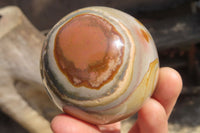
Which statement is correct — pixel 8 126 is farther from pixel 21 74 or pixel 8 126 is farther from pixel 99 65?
pixel 99 65

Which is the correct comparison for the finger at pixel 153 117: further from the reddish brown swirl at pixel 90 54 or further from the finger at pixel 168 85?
the reddish brown swirl at pixel 90 54

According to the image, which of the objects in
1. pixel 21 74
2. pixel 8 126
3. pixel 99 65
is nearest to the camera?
pixel 99 65

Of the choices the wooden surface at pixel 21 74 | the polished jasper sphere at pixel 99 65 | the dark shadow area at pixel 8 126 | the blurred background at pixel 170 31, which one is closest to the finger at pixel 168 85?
the polished jasper sphere at pixel 99 65

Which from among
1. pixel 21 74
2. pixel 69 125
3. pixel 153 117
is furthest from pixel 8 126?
pixel 153 117

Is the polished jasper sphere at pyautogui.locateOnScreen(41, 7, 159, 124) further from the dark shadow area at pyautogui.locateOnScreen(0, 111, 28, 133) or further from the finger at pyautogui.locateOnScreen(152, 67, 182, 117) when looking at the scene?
the dark shadow area at pyautogui.locateOnScreen(0, 111, 28, 133)

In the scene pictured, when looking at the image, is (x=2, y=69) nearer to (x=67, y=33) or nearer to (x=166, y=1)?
(x=67, y=33)

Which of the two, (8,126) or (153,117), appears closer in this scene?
(153,117)
